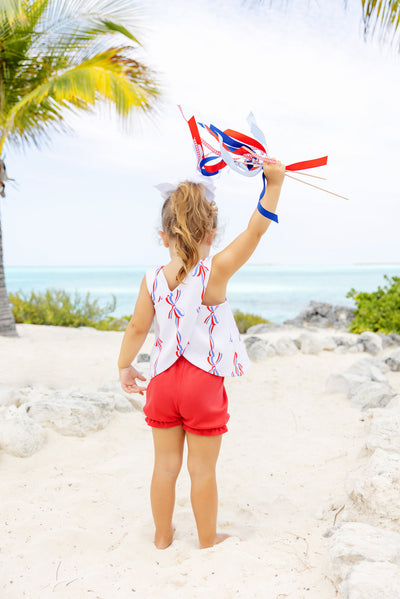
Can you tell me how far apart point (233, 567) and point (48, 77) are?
7955 mm

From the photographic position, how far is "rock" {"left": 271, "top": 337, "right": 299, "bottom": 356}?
6287 millimetres

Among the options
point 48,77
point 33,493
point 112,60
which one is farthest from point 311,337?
point 48,77

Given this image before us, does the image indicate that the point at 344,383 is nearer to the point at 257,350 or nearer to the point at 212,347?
the point at 257,350

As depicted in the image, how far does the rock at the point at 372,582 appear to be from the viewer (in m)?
1.45

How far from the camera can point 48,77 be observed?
7719 mm

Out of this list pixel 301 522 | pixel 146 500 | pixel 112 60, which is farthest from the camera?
pixel 112 60

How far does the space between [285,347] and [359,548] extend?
4.76m

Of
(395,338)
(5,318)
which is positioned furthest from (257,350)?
(5,318)

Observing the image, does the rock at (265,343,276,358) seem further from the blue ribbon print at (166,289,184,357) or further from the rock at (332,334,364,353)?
the blue ribbon print at (166,289,184,357)

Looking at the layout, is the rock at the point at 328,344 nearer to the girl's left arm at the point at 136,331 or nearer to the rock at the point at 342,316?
the rock at the point at 342,316

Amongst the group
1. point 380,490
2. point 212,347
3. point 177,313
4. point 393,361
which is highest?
point 177,313

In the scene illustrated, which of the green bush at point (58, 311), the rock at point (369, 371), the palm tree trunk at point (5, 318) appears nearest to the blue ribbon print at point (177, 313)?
the rock at point (369, 371)

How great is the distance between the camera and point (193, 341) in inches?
79.7

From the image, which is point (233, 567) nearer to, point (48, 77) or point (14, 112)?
point (14, 112)
